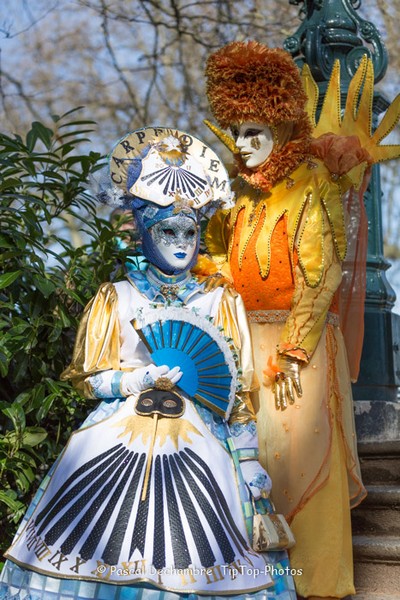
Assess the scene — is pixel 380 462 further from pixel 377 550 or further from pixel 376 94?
pixel 376 94

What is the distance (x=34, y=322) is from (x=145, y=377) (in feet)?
3.32

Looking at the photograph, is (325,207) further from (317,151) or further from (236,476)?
(236,476)

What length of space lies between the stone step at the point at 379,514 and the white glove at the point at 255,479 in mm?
1398

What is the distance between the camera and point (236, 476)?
9.43 ft

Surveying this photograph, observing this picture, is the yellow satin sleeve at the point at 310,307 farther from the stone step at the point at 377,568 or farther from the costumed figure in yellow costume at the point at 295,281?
the stone step at the point at 377,568

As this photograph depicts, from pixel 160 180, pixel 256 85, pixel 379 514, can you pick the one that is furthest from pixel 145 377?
pixel 379 514

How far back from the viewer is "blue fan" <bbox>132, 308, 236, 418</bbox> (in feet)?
9.59

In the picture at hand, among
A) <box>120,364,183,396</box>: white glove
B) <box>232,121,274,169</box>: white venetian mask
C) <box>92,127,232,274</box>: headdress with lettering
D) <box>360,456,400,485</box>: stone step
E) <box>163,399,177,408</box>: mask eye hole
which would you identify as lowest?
<box>360,456,400,485</box>: stone step

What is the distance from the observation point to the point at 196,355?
9.62 ft

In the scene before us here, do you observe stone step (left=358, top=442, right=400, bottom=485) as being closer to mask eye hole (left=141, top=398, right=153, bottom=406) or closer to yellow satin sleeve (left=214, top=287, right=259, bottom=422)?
yellow satin sleeve (left=214, top=287, right=259, bottom=422)

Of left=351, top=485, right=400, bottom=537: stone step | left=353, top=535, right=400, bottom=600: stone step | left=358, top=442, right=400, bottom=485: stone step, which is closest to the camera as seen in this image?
left=353, top=535, right=400, bottom=600: stone step

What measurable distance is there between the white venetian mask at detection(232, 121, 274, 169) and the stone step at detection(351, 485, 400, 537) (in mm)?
1655

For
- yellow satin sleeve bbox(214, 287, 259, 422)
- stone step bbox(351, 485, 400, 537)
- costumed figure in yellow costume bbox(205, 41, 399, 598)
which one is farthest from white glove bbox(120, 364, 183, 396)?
stone step bbox(351, 485, 400, 537)

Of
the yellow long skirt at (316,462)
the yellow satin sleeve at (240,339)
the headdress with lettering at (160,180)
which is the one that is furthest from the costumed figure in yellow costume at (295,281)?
the headdress with lettering at (160,180)
